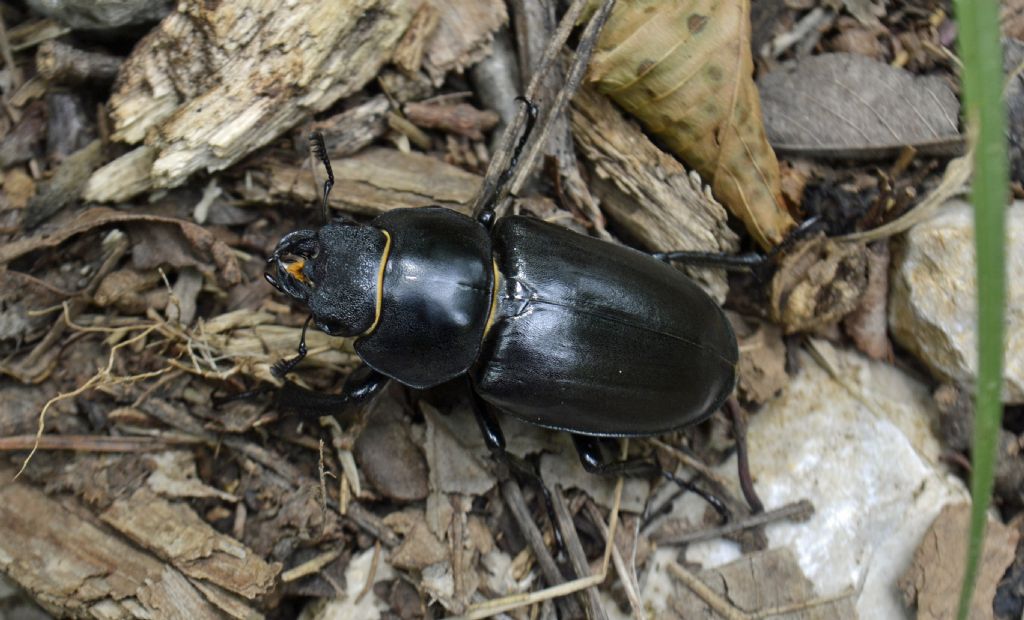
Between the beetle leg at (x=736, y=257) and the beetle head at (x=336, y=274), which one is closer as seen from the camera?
the beetle head at (x=336, y=274)

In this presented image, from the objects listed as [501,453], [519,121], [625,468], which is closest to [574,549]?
[625,468]

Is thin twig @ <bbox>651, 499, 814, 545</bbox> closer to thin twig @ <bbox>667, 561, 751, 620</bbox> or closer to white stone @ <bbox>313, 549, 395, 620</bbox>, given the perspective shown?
thin twig @ <bbox>667, 561, 751, 620</bbox>

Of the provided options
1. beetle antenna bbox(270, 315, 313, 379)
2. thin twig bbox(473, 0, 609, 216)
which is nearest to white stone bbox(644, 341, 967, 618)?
thin twig bbox(473, 0, 609, 216)

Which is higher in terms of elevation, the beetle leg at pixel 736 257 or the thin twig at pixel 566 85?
the thin twig at pixel 566 85

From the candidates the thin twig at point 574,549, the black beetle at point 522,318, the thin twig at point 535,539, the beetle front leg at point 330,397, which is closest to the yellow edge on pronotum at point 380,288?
the black beetle at point 522,318

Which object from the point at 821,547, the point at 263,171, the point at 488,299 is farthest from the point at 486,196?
the point at 821,547

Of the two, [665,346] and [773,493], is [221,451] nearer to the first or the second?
[665,346]

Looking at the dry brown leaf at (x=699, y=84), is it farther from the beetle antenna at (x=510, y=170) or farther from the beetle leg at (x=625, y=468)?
the beetle leg at (x=625, y=468)
